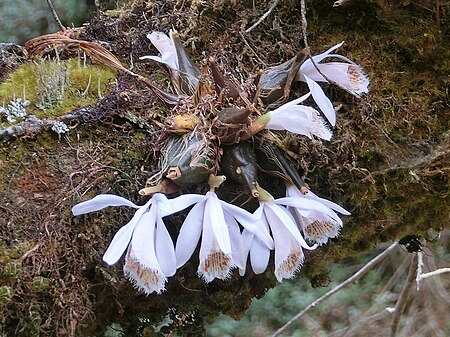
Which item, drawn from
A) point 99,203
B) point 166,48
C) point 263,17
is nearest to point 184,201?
point 99,203

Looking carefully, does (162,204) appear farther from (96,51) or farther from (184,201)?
(96,51)

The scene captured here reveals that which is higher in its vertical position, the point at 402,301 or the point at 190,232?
the point at 190,232

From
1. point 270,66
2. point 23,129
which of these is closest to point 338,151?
point 270,66

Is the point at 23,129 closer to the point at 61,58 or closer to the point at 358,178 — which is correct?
the point at 61,58

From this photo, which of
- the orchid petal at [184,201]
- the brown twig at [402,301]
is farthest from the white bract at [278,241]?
the brown twig at [402,301]

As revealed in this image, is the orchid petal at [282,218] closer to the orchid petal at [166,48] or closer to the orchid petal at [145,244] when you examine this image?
the orchid petal at [145,244]
